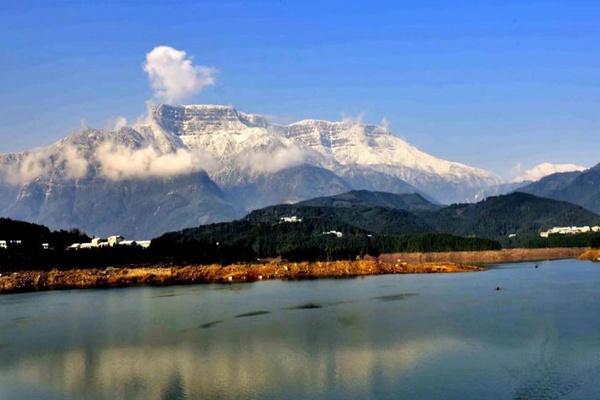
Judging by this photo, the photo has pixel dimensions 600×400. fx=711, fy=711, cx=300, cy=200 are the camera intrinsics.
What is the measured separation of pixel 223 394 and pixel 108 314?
123 feet

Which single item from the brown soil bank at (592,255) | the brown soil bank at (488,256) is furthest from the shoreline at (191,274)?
the brown soil bank at (488,256)

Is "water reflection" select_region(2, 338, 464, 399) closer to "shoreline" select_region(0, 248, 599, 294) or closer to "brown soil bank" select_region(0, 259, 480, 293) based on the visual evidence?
"shoreline" select_region(0, 248, 599, 294)

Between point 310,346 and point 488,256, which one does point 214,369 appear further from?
point 488,256

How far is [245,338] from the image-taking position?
53.6 meters

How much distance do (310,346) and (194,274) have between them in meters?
75.6

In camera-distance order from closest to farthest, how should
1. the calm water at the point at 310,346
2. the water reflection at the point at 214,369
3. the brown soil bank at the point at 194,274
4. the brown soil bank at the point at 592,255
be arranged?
the calm water at the point at 310,346 < the water reflection at the point at 214,369 < the brown soil bank at the point at 194,274 < the brown soil bank at the point at 592,255

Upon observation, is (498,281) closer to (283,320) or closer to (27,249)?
(283,320)

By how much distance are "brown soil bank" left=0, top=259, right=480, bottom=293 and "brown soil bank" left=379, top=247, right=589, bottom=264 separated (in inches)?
1614

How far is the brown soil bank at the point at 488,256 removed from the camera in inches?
7018

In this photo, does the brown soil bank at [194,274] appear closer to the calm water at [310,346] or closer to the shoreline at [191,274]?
the shoreline at [191,274]

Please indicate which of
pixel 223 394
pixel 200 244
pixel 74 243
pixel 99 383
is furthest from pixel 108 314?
pixel 74 243

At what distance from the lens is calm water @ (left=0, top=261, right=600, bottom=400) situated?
38.1 metres

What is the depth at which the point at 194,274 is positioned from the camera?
403ft

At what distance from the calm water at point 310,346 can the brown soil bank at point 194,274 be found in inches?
1101
